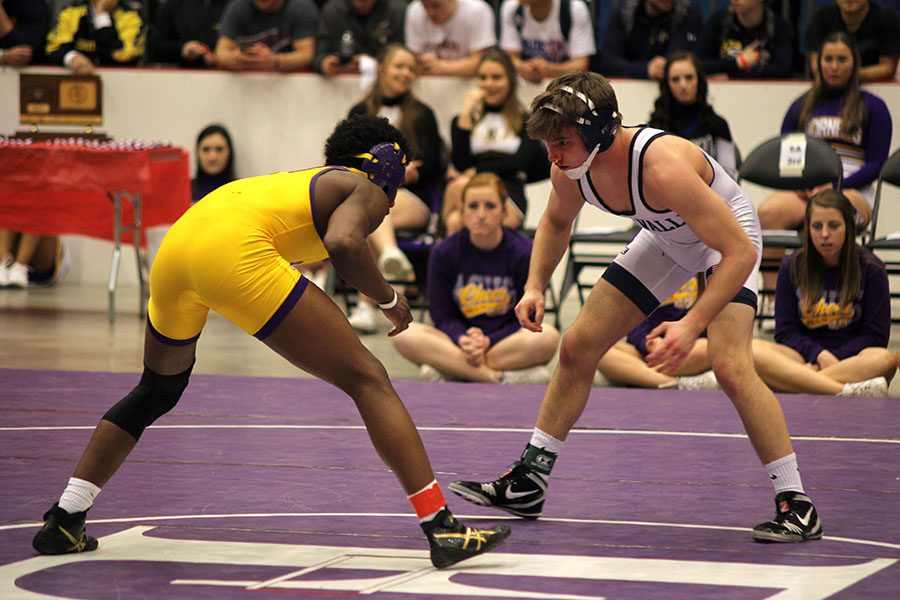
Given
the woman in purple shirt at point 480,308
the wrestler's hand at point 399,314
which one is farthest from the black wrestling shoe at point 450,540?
the woman in purple shirt at point 480,308

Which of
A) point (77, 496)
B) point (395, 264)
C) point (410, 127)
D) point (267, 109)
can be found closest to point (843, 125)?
point (410, 127)

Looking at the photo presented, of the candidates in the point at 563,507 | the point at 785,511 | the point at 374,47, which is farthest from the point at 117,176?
the point at 785,511

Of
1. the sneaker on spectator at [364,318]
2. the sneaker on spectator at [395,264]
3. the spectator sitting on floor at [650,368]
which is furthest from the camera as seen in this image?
the sneaker on spectator at [364,318]

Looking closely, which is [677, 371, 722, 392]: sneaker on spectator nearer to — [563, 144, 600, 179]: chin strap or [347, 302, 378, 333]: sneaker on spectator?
[347, 302, 378, 333]: sneaker on spectator

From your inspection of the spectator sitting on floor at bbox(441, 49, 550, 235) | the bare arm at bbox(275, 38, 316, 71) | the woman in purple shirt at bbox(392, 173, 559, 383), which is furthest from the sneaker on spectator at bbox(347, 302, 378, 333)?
the bare arm at bbox(275, 38, 316, 71)

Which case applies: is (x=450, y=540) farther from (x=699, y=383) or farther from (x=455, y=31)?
(x=455, y=31)

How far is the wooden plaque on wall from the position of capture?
30.2 feet

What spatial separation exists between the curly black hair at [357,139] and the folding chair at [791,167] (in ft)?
13.7

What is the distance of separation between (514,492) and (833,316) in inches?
113

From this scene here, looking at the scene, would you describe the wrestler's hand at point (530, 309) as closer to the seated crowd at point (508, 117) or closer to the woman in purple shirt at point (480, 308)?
the seated crowd at point (508, 117)

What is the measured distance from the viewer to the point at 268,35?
1033 cm

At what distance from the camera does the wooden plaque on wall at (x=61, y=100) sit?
922cm

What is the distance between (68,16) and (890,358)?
6.68 m

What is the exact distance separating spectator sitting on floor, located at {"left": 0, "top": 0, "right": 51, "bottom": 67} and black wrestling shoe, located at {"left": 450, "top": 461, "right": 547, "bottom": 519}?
7.41 m
